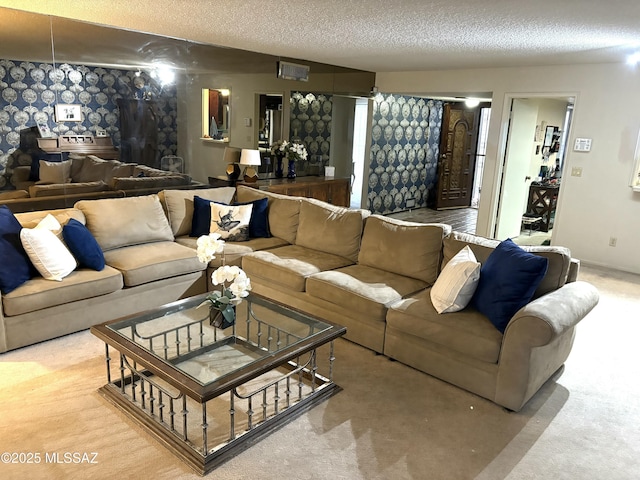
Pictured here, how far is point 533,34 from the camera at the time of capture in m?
3.98

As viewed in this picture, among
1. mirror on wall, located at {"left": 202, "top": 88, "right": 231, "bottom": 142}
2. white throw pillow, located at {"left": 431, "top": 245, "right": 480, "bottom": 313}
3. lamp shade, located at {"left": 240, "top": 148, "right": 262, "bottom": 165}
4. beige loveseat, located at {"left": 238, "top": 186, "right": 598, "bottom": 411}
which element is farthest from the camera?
lamp shade, located at {"left": 240, "top": 148, "right": 262, "bottom": 165}

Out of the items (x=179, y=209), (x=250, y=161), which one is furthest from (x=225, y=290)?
(x=250, y=161)

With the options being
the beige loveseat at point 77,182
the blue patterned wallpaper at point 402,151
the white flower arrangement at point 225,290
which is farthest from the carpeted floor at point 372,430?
the blue patterned wallpaper at point 402,151

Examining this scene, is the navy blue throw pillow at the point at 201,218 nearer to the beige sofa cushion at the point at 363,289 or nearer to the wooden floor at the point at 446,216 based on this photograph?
the beige sofa cushion at the point at 363,289

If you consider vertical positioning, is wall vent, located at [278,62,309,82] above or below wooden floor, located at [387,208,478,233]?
above

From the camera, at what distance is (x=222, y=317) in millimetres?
2740

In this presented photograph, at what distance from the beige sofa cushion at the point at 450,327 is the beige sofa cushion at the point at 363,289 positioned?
112mm

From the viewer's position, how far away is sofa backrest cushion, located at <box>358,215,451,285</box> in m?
3.53

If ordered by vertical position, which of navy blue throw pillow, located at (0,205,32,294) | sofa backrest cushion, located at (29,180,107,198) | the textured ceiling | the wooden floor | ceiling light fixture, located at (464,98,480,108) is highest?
the textured ceiling

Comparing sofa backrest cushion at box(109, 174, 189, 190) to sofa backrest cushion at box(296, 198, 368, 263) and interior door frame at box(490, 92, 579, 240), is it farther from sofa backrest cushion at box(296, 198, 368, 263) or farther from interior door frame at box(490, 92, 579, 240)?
interior door frame at box(490, 92, 579, 240)

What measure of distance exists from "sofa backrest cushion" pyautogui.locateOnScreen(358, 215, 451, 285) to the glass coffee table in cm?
96

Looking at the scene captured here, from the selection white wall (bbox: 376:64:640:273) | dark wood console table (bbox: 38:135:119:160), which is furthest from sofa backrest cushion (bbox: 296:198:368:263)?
white wall (bbox: 376:64:640:273)

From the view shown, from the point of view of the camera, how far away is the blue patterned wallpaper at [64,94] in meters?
4.03

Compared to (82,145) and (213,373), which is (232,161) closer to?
(82,145)
